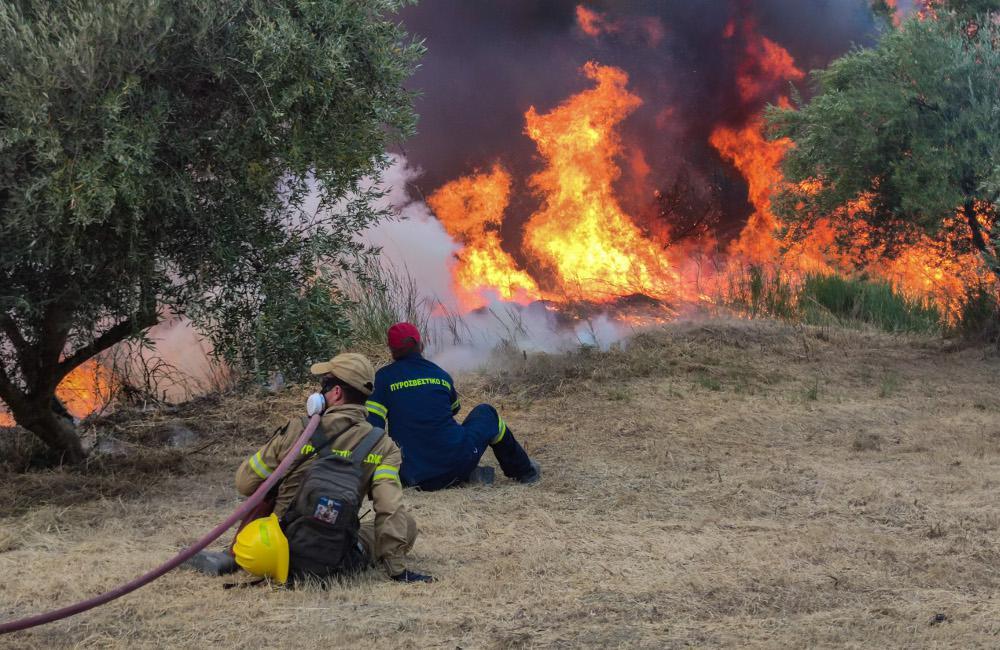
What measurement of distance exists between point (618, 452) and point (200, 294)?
3997 mm

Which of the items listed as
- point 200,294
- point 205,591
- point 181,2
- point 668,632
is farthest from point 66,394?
point 668,632

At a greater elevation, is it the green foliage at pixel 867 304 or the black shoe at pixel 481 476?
the green foliage at pixel 867 304

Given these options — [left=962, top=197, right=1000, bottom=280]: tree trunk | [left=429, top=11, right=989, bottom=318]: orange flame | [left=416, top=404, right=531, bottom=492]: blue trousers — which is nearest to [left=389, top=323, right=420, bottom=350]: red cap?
[left=416, top=404, right=531, bottom=492]: blue trousers

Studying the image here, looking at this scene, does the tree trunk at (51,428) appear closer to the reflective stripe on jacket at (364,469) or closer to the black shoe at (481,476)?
the black shoe at (481,476)

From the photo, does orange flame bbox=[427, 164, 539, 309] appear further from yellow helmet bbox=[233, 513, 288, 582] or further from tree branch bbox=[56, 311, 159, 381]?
yellow helmet bbox=[233, 513, 288, 582]

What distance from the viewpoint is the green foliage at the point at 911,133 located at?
1145 cm

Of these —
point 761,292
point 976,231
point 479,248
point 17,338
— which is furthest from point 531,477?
point 761,292

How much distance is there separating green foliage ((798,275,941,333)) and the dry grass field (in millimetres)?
3371

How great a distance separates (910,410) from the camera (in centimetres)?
1038

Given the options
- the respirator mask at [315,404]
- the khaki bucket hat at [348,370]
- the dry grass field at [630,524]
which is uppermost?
the khaki bucket hat at [348,370]

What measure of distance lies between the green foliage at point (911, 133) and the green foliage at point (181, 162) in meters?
7.14

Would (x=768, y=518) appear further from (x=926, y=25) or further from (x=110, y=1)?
(x=926, y=25)

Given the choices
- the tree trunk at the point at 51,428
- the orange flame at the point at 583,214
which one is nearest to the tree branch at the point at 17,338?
the tree trunk at the point at 51,428

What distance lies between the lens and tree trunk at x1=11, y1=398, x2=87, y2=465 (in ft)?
25.1
